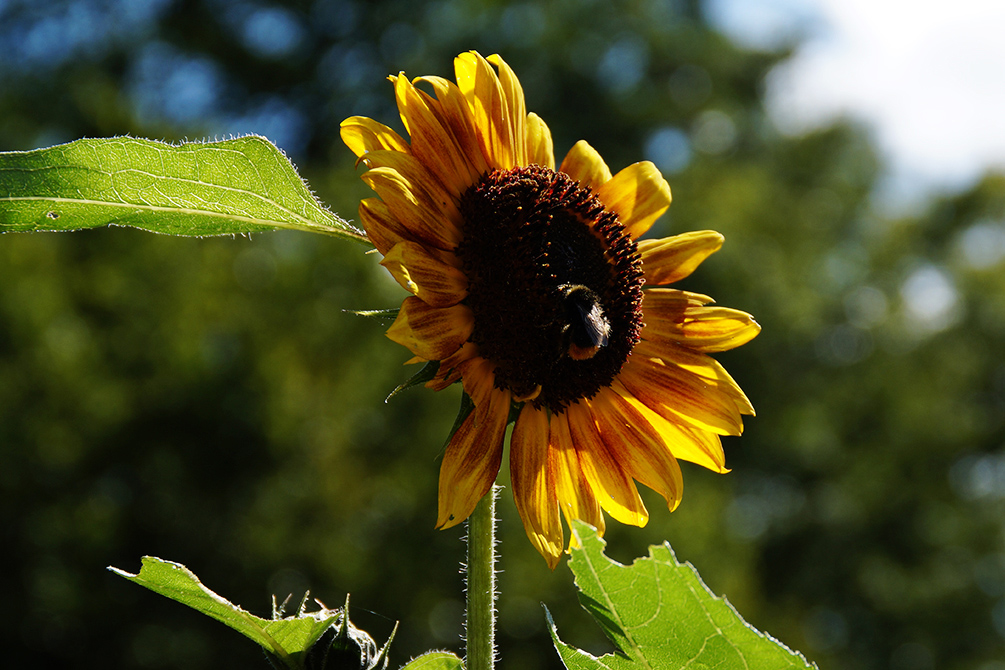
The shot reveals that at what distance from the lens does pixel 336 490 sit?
20.9ft

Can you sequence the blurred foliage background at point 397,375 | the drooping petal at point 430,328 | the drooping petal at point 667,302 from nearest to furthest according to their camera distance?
the drooping petal at point 430,328
the drooping petal at point 667,302
the blurred foliage background at point 397,375

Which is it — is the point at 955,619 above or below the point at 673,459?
above

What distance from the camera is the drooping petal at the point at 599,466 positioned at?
1117mm

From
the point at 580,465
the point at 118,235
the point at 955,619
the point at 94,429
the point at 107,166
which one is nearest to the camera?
the point at 107,166

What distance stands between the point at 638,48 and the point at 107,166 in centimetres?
1800

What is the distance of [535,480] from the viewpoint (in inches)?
Result: 42.9

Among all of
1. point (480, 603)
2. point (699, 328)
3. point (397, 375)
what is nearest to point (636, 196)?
point (699, 328)

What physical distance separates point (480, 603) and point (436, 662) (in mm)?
72

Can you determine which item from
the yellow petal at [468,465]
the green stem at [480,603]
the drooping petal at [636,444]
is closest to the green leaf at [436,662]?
the green stem at [480,603]

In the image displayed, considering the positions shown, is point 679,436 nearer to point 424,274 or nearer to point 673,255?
point 673,255

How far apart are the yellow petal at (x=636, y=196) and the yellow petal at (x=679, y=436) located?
0.84 ft

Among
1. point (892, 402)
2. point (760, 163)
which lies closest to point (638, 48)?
point (760, 163)

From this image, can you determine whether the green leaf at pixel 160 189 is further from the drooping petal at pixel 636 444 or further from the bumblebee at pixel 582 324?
the drooping petal at pixel 636 444

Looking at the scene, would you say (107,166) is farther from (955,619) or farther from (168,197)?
(955,619)
